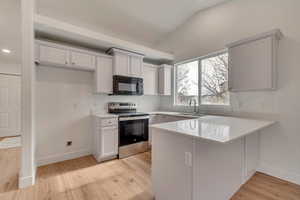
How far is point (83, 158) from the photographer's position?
2930 mm

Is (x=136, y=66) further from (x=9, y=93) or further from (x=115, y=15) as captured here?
(x=9, y=93)

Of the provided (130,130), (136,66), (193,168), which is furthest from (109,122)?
(193,168)

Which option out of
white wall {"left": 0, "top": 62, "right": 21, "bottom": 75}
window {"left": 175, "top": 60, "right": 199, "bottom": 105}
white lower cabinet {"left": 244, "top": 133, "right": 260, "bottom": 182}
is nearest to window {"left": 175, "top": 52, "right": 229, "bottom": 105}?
window {"left": 175, "top": 60, "right": 199, "bottom": 105}

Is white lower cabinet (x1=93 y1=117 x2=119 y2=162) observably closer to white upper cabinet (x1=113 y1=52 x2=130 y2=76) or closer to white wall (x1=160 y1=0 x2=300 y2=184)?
white upper cabinet (x1=113 y1=52 x2=130 y2=76)

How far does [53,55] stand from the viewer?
2463 millimetres

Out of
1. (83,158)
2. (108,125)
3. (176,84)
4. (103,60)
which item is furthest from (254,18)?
(83,158)

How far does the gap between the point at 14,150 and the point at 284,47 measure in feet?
20.0

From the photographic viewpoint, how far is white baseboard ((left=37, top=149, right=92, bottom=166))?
262 centimetres

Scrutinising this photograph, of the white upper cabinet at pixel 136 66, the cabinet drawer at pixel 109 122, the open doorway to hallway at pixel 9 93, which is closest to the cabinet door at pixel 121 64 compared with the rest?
the white upper cabinet at pixel 136 66

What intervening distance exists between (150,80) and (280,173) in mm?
3260

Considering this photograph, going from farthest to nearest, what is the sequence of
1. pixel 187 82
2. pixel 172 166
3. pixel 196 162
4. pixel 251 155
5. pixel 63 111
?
pixel 187 82
pixel 63 111
pixel 251 155
pixel 172 166
pixel 196 162

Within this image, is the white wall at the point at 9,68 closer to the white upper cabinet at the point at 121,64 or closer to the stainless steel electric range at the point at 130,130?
the stainless steel electric range at the point at 130,130

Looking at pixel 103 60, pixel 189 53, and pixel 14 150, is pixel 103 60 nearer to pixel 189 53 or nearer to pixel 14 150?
pixel 189 53

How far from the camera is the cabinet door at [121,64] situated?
3.12 metres
